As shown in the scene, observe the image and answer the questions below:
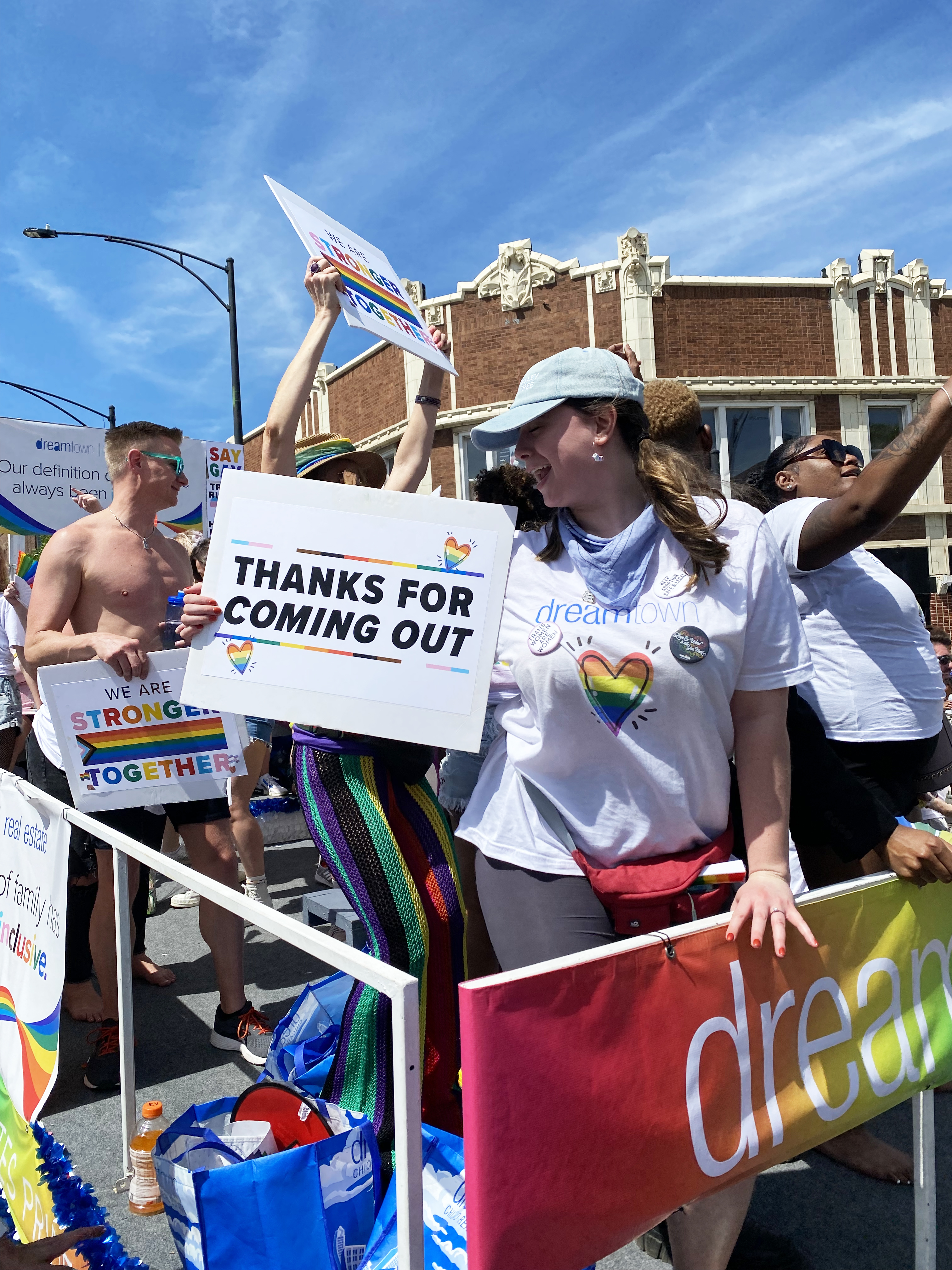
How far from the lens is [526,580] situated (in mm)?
1878

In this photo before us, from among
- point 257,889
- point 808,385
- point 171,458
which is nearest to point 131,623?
point 171,458

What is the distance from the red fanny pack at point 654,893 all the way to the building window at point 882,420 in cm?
1993

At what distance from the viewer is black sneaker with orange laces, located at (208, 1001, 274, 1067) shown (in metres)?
3.25

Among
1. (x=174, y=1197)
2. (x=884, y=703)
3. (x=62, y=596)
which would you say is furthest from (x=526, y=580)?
(x=62, y=596)

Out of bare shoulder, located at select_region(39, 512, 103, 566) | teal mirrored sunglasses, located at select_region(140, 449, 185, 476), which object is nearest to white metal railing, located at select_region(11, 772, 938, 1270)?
bare shoulder, located at select_region(39, 512, 103, 566)

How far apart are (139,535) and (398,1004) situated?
104 inches

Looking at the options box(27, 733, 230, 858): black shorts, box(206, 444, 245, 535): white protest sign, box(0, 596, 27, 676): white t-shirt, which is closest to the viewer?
box(27, 733, 230, 858): black shorts

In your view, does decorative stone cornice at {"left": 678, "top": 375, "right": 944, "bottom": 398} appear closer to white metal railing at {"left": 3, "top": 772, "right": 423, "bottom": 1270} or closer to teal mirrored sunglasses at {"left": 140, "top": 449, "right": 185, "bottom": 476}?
teal mirrored sunglasses at {"left": 140, "top": 449, "right": 185, "bottom": 476}

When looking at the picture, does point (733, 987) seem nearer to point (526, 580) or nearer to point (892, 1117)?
point (526, 580)

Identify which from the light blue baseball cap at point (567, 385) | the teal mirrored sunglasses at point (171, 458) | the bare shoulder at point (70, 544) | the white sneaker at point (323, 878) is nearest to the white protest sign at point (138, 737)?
the bare shoulder at point (70, 544)

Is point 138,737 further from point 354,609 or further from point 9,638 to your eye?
point 9,638

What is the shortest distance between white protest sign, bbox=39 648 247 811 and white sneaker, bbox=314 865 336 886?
242cm

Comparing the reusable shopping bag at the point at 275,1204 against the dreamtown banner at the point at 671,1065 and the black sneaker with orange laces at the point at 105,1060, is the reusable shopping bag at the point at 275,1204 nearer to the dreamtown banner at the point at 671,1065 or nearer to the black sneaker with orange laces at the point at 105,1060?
the dreamtown banner at the point at 671,1065

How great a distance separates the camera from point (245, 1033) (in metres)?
3.31
